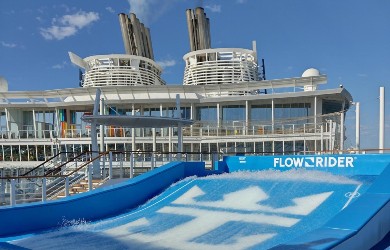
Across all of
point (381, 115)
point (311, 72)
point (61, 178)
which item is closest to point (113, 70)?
point (311, 72)

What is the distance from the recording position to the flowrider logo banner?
12281 mm

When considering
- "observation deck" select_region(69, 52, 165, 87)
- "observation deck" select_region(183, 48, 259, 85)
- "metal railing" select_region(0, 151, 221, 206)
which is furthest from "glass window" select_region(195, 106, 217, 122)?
"metal railing" select_region(0, 151, 221, 206)

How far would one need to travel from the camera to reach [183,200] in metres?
10.0

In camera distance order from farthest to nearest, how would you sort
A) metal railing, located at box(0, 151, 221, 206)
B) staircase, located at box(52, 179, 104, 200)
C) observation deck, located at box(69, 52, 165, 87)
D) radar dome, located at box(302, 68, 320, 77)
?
observation deck, located at box(69, 52, 165, 87)
radar dome, located at box(302, 68, 320, 77)
staircase, located at box(52, 179, 104, 200)
metal railing, located at box(0, 151, 221, 206)

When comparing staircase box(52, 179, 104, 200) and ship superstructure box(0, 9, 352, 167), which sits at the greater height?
ship superstructure box(0, 9, 352, 167)

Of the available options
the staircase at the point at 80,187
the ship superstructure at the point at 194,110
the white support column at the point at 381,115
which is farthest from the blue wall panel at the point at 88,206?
the ship superstructure at the point at 194,110

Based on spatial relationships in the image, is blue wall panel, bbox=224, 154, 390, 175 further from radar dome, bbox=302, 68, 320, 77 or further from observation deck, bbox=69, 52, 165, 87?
observation deck, bbox=69, 52, 165, 87

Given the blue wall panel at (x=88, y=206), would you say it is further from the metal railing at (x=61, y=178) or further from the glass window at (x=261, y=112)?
the glass window at (x=261, y=112)

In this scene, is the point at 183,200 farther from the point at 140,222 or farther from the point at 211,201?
the point at 140,222

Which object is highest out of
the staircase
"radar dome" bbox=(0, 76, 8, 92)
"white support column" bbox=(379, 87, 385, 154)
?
"radar dome" bbox=(0, 76, 8, 92)

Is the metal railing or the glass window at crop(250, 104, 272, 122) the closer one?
the metal railing

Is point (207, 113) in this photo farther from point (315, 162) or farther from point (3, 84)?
point (3, 84)

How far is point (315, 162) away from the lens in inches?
508

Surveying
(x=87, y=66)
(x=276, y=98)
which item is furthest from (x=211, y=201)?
(x=87, y=66)
